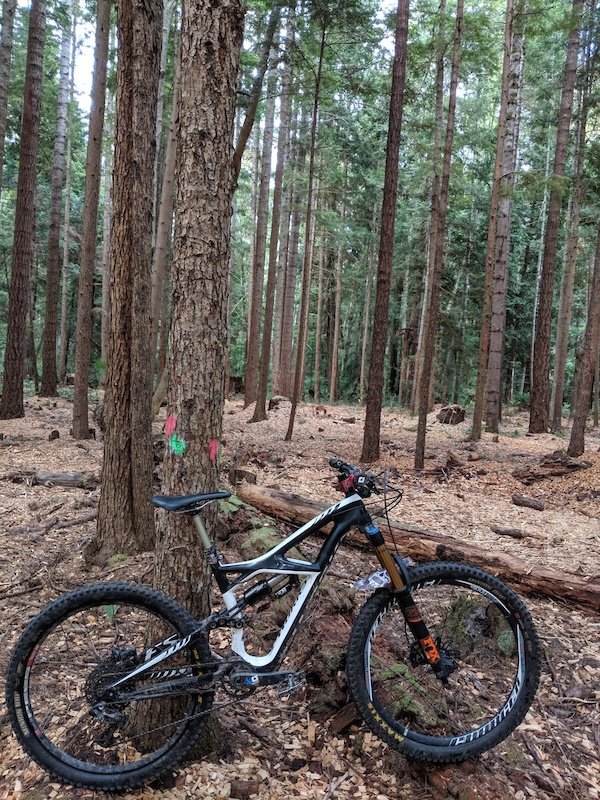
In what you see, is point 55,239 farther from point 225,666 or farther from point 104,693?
point 225,666

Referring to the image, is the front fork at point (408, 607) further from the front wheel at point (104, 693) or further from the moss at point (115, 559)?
the moss at point (115, 559)

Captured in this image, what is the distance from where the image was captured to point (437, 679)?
266cm

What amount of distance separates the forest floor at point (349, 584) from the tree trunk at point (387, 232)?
918mm

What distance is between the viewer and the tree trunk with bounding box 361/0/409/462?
8117 millimetres

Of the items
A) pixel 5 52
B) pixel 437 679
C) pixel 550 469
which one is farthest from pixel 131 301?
pixel 5 52

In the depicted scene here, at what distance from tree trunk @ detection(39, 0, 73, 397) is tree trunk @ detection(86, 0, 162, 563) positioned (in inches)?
407

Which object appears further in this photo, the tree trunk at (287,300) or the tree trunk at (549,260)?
the tree trunk at (287,300)

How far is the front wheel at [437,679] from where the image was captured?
2.43m

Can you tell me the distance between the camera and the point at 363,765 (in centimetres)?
245

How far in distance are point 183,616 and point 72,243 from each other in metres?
25.1

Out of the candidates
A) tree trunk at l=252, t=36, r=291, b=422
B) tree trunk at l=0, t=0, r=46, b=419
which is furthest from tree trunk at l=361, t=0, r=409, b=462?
tree trunk at l=0, t=0, r=46, b=419

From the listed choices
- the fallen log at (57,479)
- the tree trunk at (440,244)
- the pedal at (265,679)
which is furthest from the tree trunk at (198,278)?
the tree trunk at (440,244)

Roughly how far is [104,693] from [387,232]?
7.66m

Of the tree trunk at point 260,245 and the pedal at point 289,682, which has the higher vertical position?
the tree trunk at point 260,245
